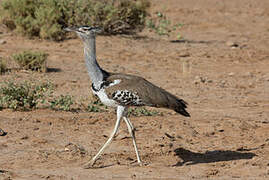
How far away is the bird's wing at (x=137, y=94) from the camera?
582cm

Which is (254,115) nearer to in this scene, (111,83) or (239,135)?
(239,135)

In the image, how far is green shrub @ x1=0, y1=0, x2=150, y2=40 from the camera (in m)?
13.5

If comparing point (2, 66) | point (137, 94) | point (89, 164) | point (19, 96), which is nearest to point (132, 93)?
point (137, 94)

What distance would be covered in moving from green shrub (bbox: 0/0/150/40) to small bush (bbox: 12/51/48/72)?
8.63 feet

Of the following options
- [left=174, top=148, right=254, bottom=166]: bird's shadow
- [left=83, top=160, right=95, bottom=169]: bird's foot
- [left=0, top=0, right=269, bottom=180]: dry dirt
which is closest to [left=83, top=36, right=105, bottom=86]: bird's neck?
[left=83, top=160, right=95, bottom=169]: bird's foot

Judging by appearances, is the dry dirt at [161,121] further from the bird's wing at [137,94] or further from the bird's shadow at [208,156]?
the bird's wing at [137,94]

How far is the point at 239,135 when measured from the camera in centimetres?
748

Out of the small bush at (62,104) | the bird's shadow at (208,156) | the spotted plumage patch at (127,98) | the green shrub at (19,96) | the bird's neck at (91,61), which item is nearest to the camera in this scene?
the spotted plumage patch at (127,98)

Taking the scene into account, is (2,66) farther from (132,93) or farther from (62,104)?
(132,93)

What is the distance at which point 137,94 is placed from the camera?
5.90m

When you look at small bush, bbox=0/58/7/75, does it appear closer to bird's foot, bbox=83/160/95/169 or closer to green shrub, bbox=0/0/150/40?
green shrub, bbox=0/0/150/40

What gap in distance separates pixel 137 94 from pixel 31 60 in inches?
205

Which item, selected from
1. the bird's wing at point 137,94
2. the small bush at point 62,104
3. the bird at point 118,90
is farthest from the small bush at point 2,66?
the bird's wing at point 137,94

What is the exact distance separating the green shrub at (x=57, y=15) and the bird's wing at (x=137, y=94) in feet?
24.8
